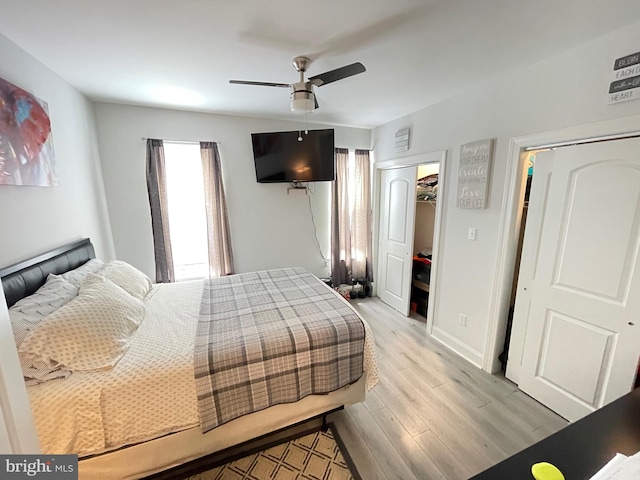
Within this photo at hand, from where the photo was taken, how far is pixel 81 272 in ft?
6.18

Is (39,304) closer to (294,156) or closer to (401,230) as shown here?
(294,156)

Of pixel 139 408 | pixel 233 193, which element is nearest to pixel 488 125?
pixel 233 193

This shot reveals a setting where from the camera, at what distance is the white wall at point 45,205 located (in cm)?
73

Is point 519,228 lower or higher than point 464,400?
higher

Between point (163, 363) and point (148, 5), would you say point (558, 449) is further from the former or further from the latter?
point (148, 5)

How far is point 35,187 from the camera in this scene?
172 centimetres

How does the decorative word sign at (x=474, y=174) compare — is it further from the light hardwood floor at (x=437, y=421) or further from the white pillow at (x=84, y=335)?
the white pillow at (x=84, y=335)

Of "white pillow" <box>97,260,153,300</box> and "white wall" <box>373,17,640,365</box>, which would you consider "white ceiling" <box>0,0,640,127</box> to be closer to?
"white wall" <box>373,17,640,365</box>

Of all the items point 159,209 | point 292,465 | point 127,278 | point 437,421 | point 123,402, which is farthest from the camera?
point 159,209

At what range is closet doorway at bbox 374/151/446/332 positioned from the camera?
3.01 metres

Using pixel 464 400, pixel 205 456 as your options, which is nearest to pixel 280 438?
pixel 205 456

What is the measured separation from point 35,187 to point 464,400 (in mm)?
3473

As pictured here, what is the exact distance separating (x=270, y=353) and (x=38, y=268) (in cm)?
156

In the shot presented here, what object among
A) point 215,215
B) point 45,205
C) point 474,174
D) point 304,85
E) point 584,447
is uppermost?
point 304,85
